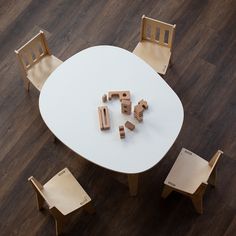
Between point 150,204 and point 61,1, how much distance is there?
274 cm

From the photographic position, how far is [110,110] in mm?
3650

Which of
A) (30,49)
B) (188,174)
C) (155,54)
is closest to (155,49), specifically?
(155,54)

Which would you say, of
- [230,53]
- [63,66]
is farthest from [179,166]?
[230,53]

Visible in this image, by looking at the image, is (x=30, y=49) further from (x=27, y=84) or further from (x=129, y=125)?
(x=129, y=125)

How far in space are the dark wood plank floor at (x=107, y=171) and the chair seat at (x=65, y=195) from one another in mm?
381

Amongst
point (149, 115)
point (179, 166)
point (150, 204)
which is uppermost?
→ point (149, 115)

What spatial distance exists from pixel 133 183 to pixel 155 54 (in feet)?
4.48

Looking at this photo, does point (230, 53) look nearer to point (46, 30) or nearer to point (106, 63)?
point (106, 63)

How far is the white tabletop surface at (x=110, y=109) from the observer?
11.3 feet

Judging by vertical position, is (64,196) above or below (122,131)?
below

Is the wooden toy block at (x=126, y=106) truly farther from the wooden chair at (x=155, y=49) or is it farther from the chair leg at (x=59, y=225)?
the chair leg at (x=59, y=225)

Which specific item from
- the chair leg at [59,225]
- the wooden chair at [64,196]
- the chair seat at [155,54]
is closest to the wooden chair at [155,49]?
the chair seat at [155,54]

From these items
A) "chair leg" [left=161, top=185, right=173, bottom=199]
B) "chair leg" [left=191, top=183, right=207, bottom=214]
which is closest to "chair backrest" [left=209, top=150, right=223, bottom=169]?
"chair leg" [left=191, top=183, right=207, bottom=214]

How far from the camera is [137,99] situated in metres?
3.69
